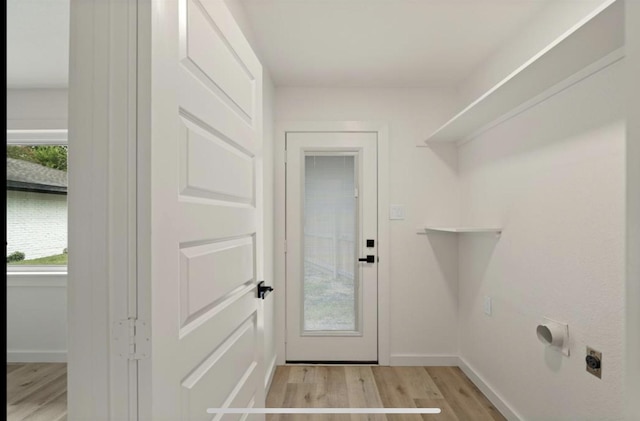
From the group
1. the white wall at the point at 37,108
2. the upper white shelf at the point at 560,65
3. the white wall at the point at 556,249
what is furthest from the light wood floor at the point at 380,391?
the white wall at the point at 37,108

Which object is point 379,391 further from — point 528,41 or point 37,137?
point 37,137

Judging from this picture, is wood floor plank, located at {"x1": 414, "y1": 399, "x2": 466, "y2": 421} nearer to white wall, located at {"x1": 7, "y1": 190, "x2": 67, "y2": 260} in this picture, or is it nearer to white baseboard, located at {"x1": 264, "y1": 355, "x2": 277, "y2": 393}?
white baseboard, located at {"x1": 264, "y1": 355, "x2": 277, "y2": 393}

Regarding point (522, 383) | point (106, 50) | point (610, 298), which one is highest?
point (106, 50)

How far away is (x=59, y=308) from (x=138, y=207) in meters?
0.30

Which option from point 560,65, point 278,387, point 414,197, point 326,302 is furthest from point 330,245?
point 560,65

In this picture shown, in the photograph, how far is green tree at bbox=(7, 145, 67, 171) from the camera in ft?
2.08

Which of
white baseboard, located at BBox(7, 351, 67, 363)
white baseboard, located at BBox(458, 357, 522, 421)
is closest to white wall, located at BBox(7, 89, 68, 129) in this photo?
white baseboard, located at BBox(7, 351, 67, 363)

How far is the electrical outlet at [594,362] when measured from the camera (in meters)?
1.53

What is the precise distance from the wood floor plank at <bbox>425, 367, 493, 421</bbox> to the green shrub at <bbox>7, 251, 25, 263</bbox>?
2.45m

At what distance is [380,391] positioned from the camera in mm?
2584

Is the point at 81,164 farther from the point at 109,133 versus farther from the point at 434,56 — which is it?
the point at 434,56

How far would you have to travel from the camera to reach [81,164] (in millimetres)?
729

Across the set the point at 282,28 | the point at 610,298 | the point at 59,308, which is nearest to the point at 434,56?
the point at 282,28

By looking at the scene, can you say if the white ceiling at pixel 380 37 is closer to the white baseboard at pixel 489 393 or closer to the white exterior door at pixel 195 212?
the white exterior door at pixel 195 212
